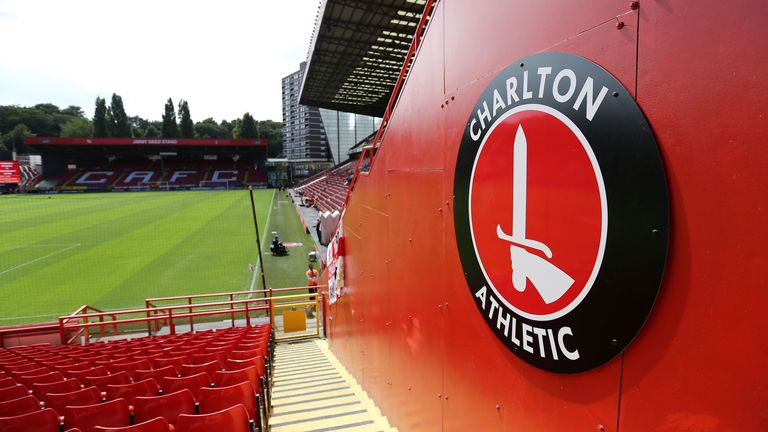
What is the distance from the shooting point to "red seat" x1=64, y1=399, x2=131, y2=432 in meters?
3.64

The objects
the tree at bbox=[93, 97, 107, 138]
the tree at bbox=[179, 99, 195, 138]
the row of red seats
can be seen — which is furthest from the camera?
the tree at bbox=[179, 99, 195, 138]

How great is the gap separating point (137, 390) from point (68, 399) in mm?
599

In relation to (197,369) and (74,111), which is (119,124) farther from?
(197,369)

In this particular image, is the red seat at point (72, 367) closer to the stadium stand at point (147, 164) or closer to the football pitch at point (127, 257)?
the football pitch at point (127, 257)

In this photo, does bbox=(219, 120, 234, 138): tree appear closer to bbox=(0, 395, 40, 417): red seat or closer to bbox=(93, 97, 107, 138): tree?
bbox=(93, 97, 107, 138): tree

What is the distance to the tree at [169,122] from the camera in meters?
96.4

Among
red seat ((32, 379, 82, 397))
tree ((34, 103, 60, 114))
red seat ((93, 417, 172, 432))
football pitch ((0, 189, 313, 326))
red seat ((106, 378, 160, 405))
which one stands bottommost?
football pitch ((0, 189, 313, 326))

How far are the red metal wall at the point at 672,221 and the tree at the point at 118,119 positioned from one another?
112 meters

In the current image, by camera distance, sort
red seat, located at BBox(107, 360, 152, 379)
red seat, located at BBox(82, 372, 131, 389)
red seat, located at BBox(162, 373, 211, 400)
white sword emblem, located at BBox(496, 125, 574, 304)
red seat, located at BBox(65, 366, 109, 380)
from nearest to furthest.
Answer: white sword emblem, located at BBox(496, 125, 574, 304) < red seat, located at BBox(162, 373, 211, 400) < red seat, located at BBox(82, 372, 131, 389) < red seat, located at BBox(65, 366, 109, 380) < red seat, located at BBox(107, 360, 152, 379)

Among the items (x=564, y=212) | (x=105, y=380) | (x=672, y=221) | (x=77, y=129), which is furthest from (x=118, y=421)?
(x=77, y=129)

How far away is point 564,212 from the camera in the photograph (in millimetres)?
1825

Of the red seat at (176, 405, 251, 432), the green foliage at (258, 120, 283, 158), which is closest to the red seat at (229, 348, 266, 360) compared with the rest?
the red seat at (176, 405, 251, 432)

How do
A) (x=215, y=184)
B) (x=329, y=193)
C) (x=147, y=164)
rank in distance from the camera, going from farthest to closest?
1. (x=147, y=164)
2. (x=215, y=184)
3. (x=329, y=193)

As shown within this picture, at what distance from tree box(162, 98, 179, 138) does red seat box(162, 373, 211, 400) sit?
105 m
